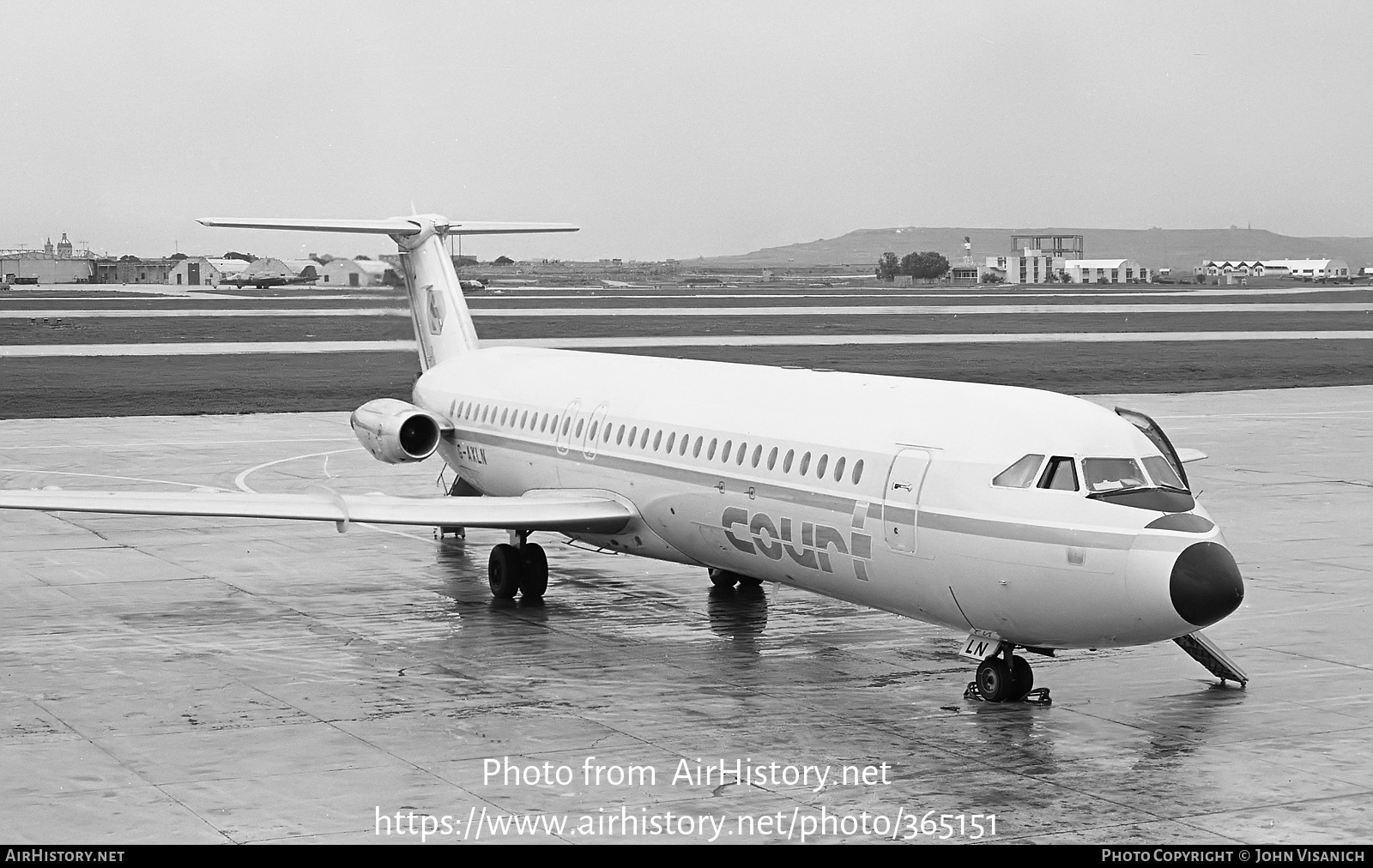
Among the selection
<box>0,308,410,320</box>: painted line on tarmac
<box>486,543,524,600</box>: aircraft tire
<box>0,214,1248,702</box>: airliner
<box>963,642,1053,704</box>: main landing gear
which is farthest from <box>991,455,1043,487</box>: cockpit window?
<box>0,308,410,320</box>: painted line on tarmac

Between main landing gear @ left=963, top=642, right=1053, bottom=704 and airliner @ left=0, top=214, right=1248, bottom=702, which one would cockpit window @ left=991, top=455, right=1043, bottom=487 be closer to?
airliner @ left=0, top=214, right=1248, bottom=702

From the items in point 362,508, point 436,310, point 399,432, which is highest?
point 436,310

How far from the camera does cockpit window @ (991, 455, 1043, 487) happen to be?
17.0 meters

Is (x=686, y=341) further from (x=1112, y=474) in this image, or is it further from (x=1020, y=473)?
(x=1112, y=474)

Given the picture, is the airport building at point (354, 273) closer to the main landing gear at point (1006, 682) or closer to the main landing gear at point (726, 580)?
the main landing gear at point (726, 580)

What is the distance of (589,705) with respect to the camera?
17703 millimetres

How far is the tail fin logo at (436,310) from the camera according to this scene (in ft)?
99.9

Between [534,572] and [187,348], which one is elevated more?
[187,348]

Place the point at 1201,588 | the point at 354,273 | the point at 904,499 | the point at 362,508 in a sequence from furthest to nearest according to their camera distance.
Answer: the point at 354,273, the point at 362,508, the point at 904,499, the point at 1201,588

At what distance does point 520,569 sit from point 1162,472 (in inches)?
383

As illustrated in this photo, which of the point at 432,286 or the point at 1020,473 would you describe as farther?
the point at 432,286

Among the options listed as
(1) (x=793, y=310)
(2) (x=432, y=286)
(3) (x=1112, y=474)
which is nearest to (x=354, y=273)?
(2) (x=432, y=286)
